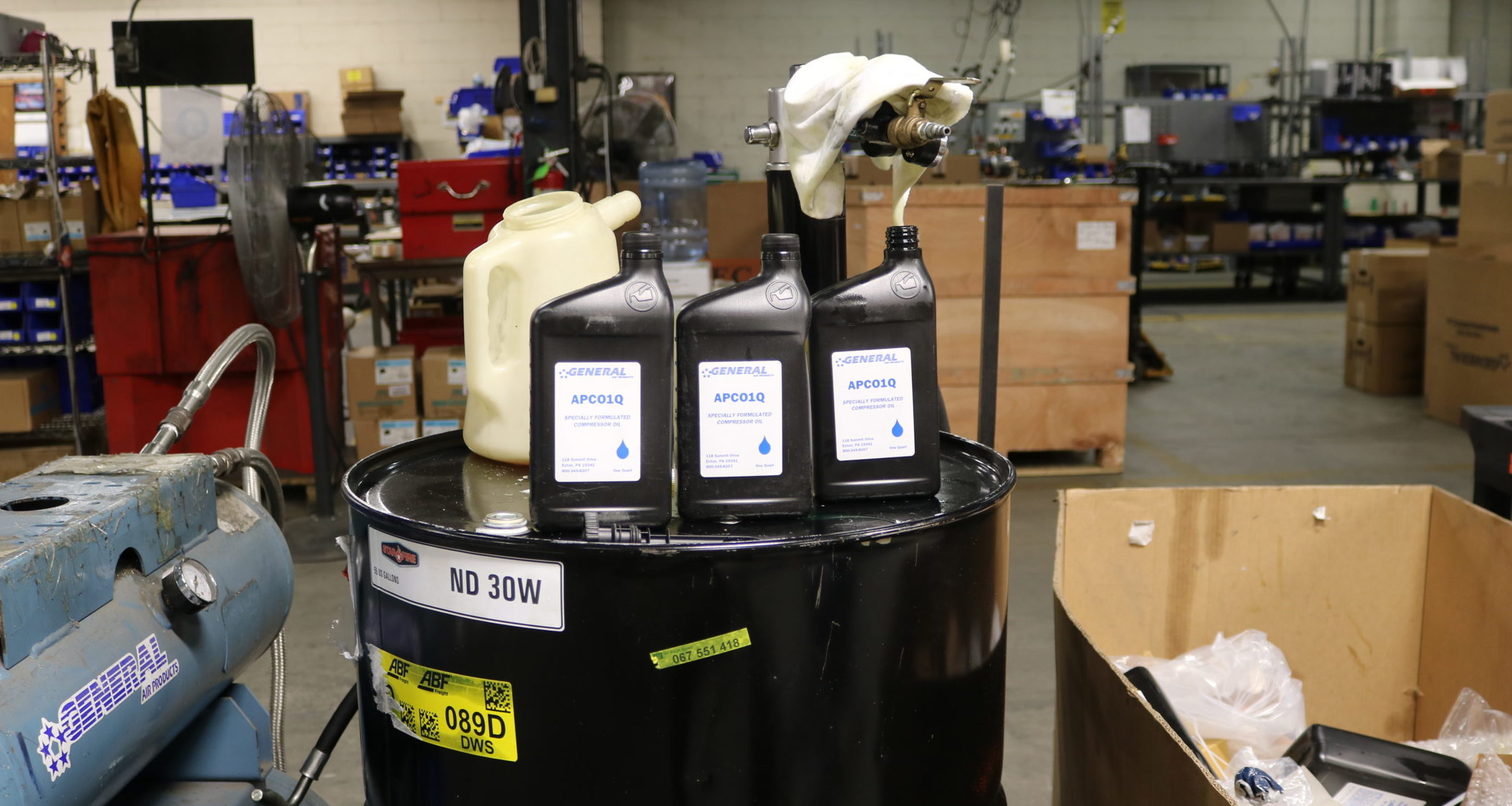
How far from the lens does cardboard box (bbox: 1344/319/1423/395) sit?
5.88 m

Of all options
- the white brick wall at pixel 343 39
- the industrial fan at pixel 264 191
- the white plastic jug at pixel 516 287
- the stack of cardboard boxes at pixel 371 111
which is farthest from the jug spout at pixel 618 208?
the white brick wall at pixel 343 39

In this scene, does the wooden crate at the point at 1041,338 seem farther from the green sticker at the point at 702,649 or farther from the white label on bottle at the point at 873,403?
the green sticker at the point at 702,649

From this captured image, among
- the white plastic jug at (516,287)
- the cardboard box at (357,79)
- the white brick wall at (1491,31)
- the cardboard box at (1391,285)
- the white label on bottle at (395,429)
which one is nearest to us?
the white plastic jug at (516,287)

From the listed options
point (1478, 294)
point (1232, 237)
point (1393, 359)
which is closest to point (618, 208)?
point (1478, 294)

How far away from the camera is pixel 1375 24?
1123cm

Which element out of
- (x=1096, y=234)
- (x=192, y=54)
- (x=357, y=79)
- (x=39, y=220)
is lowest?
(x=1096, y=234)

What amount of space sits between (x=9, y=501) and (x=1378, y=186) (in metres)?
11.9

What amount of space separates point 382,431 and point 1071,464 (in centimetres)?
261

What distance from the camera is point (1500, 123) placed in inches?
198

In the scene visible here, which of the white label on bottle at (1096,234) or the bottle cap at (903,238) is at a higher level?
the white label on bottle at (1096,234)

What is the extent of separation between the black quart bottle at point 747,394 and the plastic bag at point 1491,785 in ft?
3.17

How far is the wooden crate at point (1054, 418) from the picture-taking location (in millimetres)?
4359

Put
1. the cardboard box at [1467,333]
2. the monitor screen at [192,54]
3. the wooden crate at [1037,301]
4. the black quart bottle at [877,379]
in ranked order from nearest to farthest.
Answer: the black quart bottle at [877,379]
the monitor screen at [192,54]
the wooden crate at [1037,301]
the cardboard box at [1467,333]

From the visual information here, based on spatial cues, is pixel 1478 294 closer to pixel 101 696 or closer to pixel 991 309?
pixel 991 309
